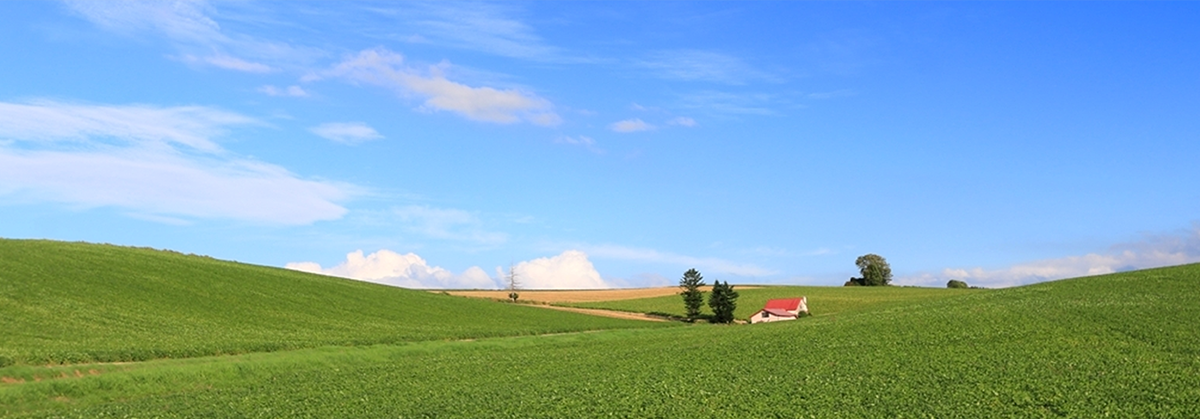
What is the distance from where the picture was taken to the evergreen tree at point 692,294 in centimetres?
9968

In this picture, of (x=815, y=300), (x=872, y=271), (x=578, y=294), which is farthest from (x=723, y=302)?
(x=872, y=271)

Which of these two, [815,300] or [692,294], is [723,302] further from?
[815,300]

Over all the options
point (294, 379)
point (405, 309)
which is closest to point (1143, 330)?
point (294, 379)

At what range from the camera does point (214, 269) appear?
78188mm

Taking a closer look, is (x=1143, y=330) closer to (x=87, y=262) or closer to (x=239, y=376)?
(x=239, y=376)

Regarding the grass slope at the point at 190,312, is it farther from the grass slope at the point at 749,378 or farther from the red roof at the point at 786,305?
the red roof at the point at 786,305

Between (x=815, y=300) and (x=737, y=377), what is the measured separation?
296 ft

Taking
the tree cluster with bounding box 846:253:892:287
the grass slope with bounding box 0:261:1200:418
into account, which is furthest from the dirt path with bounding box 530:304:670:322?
the tree cluster with bounding box 846:253:892:287

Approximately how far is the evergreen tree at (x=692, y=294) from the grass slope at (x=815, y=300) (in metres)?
3.74

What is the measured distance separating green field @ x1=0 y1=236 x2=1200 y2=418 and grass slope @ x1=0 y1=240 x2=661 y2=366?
1.72m

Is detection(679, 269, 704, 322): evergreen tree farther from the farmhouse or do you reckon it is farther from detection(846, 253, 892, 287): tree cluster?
detection(846, 253, 892, 287): tree cluster

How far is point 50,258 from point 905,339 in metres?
64.5

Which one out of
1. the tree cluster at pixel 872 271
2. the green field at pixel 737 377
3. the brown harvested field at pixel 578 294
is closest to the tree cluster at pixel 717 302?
the brown harvested field at pixel 578 294

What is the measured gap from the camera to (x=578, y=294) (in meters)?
132
